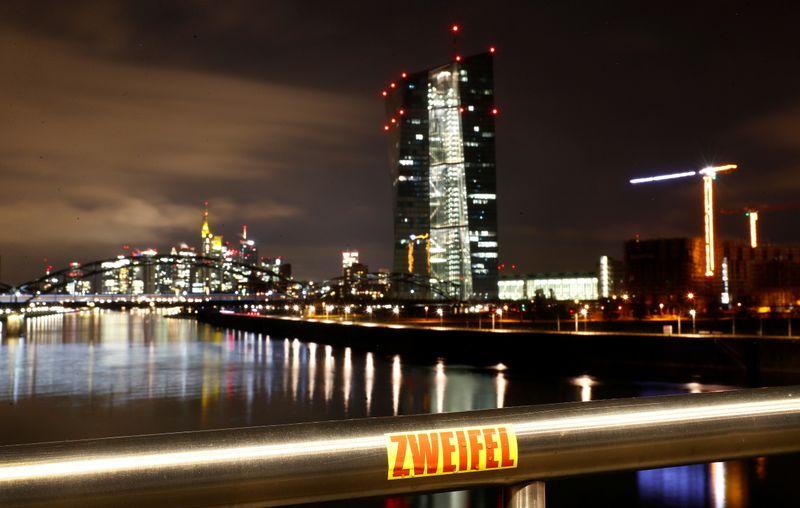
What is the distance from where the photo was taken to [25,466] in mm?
2047

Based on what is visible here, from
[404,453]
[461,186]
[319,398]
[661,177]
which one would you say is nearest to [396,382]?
[319,398]

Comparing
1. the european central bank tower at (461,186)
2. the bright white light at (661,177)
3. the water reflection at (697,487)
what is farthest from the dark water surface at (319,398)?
the european central bank tower at (461,186)

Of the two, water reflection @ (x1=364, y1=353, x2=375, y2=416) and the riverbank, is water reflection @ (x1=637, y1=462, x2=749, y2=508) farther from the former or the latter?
the riverbank

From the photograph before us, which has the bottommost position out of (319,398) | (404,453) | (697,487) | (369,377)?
(319,398)

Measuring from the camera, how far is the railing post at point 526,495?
2.67 meters

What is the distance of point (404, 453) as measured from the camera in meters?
2.40

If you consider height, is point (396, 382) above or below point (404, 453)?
below

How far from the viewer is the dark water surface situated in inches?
650

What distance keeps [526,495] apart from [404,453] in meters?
0.55

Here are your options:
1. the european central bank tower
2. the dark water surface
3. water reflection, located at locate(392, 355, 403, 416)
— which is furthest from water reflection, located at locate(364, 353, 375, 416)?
the european central bank tower

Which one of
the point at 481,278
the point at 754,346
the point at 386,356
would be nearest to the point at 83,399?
the point at 386,356

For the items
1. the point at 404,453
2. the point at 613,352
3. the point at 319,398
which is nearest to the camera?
the point at 404,453

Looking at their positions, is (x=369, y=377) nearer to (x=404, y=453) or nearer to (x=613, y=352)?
(x=613, y=352)

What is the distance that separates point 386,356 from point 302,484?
2525 inches
